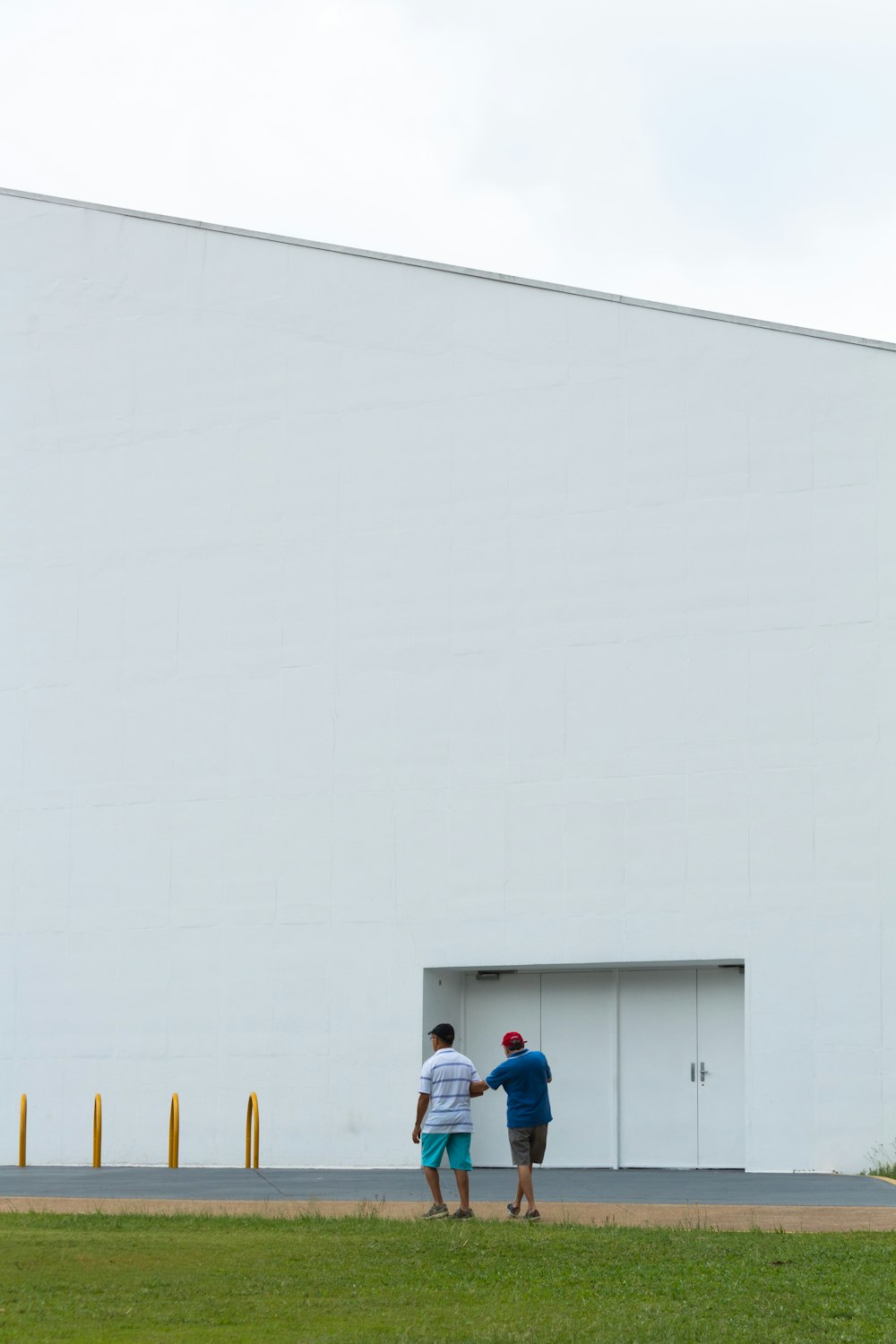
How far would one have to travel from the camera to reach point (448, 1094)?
576 inches

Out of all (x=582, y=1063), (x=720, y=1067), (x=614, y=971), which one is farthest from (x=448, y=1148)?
(x=614, y=971)

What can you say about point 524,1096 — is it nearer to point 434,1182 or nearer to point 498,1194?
point 434,1182

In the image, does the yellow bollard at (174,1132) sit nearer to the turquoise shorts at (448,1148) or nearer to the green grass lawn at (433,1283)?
the turquoise shorts at (448,1148)

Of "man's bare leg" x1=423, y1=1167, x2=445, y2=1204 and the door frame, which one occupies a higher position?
the door frame

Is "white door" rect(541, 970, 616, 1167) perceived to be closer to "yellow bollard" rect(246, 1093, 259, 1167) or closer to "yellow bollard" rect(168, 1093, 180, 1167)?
"yellow bollard" rect(246, 1093, 259, 1167)

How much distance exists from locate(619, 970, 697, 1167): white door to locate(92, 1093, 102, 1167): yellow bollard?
694 centimetres

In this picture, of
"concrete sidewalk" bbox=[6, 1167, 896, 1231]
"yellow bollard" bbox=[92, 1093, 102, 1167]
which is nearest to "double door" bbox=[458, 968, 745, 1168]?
"concrete sidewalk" bbox=[6, 1167, 896, 1231]

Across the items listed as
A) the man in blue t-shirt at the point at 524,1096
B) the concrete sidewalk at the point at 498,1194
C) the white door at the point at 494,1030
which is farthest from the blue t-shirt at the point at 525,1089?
the white door at the point at 494,1030

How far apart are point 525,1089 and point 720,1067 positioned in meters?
6.63

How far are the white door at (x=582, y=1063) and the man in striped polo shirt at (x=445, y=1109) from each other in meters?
6.98

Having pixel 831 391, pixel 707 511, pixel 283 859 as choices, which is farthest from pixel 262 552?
pixel 831 391

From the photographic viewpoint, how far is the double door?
2088 cm

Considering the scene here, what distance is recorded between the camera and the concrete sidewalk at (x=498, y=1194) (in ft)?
47.0

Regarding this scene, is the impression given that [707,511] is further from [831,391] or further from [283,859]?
[283,859]
